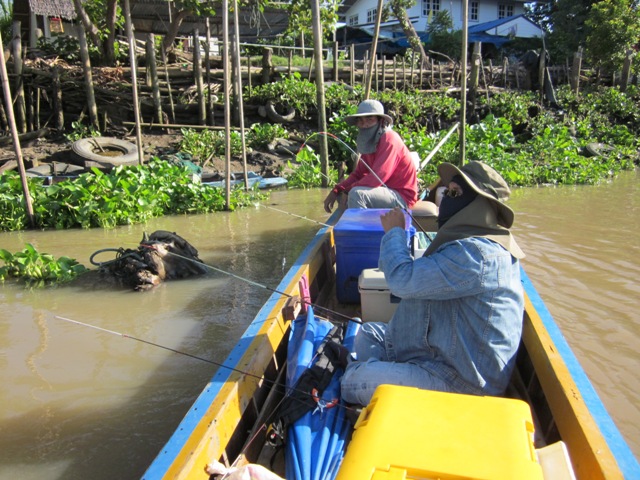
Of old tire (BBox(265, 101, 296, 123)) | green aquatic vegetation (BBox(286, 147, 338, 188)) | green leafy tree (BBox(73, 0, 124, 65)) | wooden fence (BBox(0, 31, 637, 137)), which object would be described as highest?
green leafy tree (BBox(73, 0, 124, 65))

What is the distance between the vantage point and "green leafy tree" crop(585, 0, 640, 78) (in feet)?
59.5

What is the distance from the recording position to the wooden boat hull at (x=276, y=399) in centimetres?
178

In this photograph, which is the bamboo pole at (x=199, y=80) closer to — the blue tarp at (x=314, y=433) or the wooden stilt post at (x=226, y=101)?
the wooden stilt post at (x=226, y=101)

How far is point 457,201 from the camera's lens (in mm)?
2287

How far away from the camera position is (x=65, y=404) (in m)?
3.46

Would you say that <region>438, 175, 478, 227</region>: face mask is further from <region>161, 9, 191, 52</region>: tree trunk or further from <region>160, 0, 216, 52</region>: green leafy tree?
<region>161, 9, 191, 52</region>: tree trunk

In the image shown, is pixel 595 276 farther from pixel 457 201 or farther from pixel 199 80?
pixel 199 80

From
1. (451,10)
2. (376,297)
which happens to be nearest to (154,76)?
(376,297)

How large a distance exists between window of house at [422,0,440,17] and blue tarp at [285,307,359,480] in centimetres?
3251

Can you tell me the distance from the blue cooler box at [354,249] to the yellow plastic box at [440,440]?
206 centimetres

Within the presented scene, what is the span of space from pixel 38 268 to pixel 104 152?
6.49 metres

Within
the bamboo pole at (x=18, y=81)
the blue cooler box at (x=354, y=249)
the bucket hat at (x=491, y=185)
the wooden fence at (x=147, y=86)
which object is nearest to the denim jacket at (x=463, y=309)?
the bucket hat at (x=491, y=185)

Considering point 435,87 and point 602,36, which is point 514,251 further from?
point 602,36

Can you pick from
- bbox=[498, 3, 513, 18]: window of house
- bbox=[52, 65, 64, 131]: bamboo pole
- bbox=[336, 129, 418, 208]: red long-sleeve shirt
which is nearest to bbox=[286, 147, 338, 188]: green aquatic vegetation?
bbox=[336, 129, 418, 208]: red long-sleeve shirt
